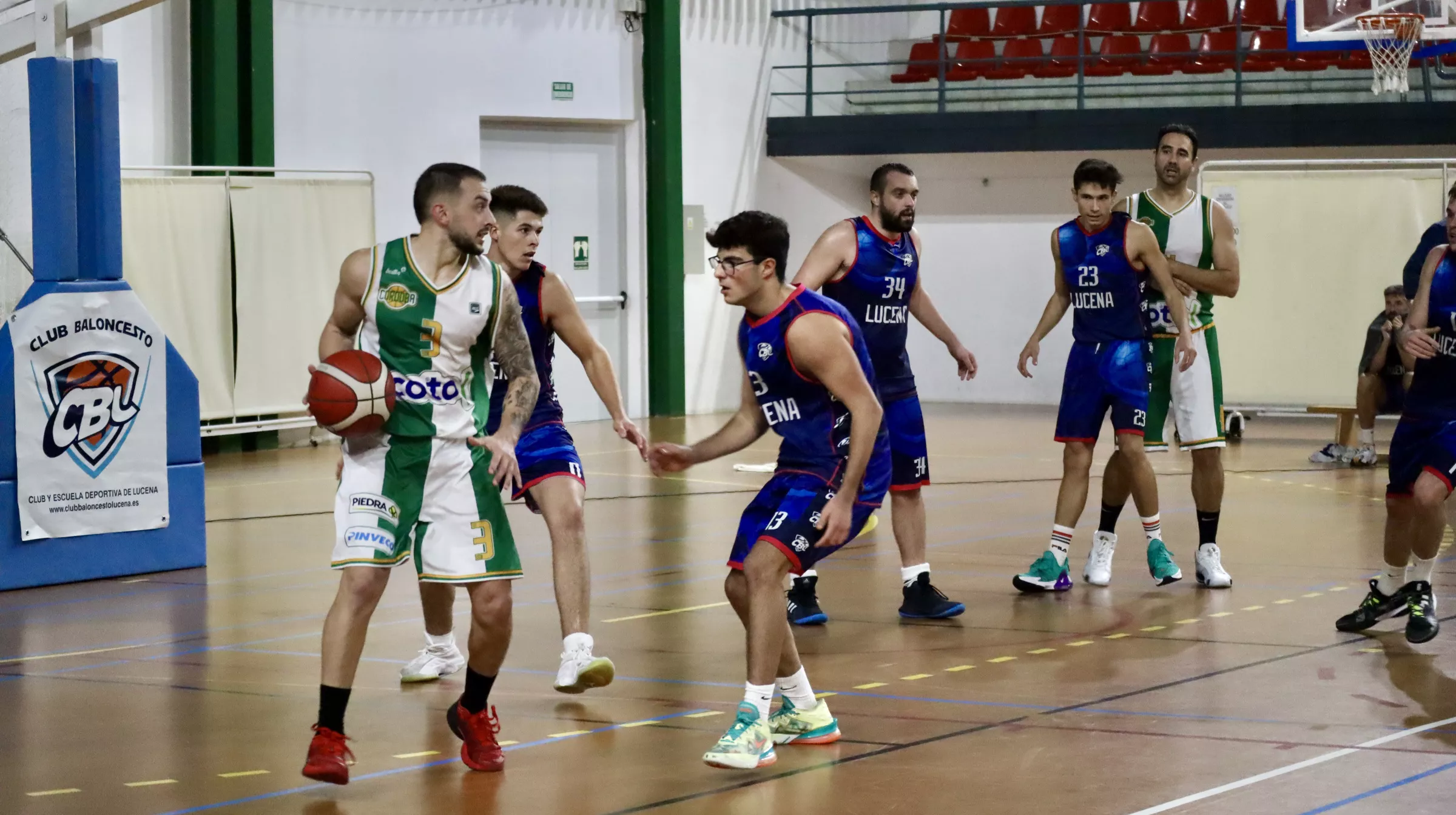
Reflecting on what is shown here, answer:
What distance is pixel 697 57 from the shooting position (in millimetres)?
20125

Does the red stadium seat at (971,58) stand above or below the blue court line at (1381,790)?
above

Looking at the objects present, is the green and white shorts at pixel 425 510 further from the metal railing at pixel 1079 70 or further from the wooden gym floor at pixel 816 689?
the metal railing at pixel 1079 70

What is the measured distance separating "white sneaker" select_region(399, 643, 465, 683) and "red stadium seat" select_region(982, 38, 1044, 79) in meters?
16.2

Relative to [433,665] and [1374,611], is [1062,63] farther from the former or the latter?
[433,665]

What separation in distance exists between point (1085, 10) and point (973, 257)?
3.64 m

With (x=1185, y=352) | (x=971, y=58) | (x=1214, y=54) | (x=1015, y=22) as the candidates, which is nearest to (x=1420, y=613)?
(x=1185, y=352)

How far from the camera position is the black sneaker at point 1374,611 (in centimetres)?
728

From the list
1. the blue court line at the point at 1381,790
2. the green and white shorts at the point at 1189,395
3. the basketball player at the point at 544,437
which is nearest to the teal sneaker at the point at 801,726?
the basketball player at the point at 544,437

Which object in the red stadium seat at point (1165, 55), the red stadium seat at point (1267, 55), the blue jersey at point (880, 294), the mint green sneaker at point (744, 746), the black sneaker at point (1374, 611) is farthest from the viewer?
the red stadium seat at point (1165, 55)

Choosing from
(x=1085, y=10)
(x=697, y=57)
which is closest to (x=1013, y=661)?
(x=697, y=57)

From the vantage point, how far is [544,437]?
6.74 m

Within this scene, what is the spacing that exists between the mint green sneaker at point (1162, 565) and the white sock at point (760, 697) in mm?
3906

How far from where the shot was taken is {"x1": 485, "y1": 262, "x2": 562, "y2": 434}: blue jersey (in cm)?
677

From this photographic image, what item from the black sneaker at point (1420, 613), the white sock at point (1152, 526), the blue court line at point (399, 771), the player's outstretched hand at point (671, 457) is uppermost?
the player's outstretched hand at point (671, 457)
